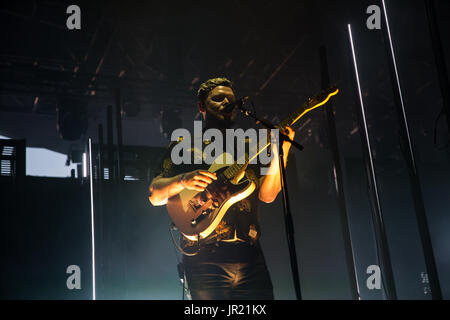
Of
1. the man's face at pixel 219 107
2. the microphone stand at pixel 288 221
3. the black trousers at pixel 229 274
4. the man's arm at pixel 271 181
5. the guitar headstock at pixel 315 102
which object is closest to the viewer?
the microphone stand at pixel 288 221

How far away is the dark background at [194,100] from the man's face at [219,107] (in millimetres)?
3057

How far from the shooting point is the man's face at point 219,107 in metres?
2.66

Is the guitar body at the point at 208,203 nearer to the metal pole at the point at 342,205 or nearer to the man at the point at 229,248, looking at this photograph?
the man at the point at 229,248

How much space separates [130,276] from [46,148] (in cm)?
459

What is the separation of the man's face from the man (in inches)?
4.5

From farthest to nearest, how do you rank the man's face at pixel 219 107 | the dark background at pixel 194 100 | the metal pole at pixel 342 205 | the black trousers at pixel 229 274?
the dark background at pixel 194 100, the metal pole at pixel 342 205, the man's face at pixel 219 107, the black trousers at pixel 229 274

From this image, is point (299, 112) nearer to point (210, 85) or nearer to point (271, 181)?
point (271, 181)

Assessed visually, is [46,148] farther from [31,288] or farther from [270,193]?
[270,193]

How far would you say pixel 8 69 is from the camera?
20.5ft

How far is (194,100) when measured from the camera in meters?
7.01

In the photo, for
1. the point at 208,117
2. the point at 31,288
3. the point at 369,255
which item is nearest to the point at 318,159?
the point at 369,255

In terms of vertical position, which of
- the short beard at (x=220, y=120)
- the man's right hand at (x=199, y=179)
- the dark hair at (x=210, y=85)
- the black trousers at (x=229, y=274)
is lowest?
the black trousers at (x=229, y=274)

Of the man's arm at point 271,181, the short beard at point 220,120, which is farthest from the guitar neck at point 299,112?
the short beard at point 220,120

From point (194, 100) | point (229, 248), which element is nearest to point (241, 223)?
point (229, 248)
